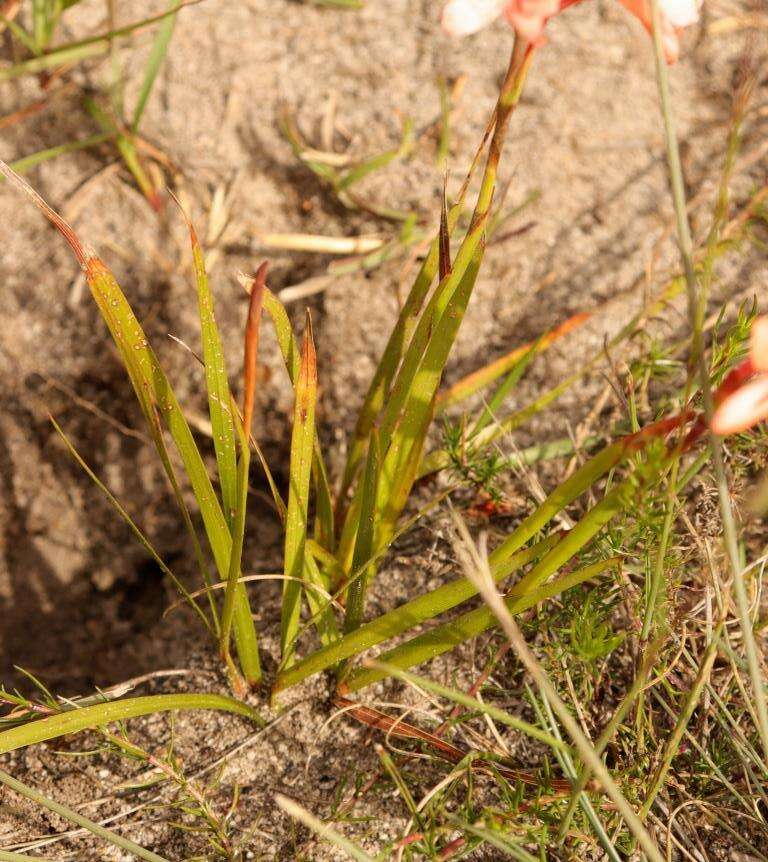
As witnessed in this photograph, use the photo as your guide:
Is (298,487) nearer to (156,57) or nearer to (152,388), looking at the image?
(152,388)

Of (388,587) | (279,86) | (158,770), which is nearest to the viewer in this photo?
(158,770)

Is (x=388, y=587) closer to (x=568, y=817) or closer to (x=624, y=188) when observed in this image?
(x=568, y=817)

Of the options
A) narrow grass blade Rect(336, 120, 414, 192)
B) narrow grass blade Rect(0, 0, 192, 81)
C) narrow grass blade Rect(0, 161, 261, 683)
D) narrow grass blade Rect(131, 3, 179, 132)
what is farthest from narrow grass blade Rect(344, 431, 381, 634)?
narrow grass blade Rect(0, 0, 192, 81)

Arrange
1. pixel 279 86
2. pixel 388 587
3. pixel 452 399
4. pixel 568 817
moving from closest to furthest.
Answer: pixel 568 817
pixel 388 587
pixel 452 399
pixel 279 86

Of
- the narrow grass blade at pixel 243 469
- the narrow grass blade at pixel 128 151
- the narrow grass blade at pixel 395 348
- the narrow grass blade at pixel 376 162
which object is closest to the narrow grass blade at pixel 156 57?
the narrow grass blade at pixel 128 151

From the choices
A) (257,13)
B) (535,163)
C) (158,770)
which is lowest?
(158,770)

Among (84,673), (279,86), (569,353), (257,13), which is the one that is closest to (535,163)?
(569,353)

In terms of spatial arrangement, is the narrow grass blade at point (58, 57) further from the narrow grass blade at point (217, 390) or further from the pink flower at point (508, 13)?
the pink flower at point (508, 13)
